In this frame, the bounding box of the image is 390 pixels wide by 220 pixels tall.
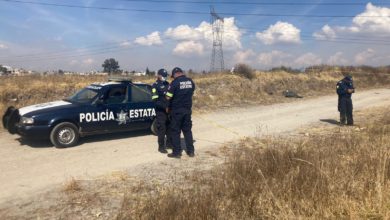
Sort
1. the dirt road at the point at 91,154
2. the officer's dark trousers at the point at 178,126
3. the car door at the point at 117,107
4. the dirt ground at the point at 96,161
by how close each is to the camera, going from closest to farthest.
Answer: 1. the dirt ground at the point at 96,161
2. the dirt road at the point at 91,154
3. the officer's dark trousers at the point at 178,126
4. the car door at the point at 117,107

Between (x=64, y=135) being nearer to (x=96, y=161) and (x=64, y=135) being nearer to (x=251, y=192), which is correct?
(x=96, y=161)

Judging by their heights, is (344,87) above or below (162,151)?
above

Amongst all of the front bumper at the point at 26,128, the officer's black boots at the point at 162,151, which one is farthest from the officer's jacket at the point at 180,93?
the front bumper at the point at 26,128

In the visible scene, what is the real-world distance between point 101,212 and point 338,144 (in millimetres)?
5414

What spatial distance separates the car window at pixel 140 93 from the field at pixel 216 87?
6.41m

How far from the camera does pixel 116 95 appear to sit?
1042 centimetres

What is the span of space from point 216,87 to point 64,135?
15170 mm

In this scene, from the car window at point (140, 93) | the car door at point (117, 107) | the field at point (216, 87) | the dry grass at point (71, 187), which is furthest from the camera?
the field at point (216, 87)

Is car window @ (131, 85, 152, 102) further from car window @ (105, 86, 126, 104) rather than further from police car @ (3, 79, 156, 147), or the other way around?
car window @ (105, 86, 126, 104)

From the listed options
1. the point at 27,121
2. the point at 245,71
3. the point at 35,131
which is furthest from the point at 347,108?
the point at 245,71

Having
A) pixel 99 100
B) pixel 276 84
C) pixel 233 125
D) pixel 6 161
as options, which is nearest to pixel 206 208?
pixel 6 161

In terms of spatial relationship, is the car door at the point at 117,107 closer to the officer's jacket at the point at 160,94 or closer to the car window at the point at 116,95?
the car window at the point at 116,95

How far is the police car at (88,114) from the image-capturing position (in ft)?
29.7

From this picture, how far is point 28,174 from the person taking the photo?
714 centimetres
